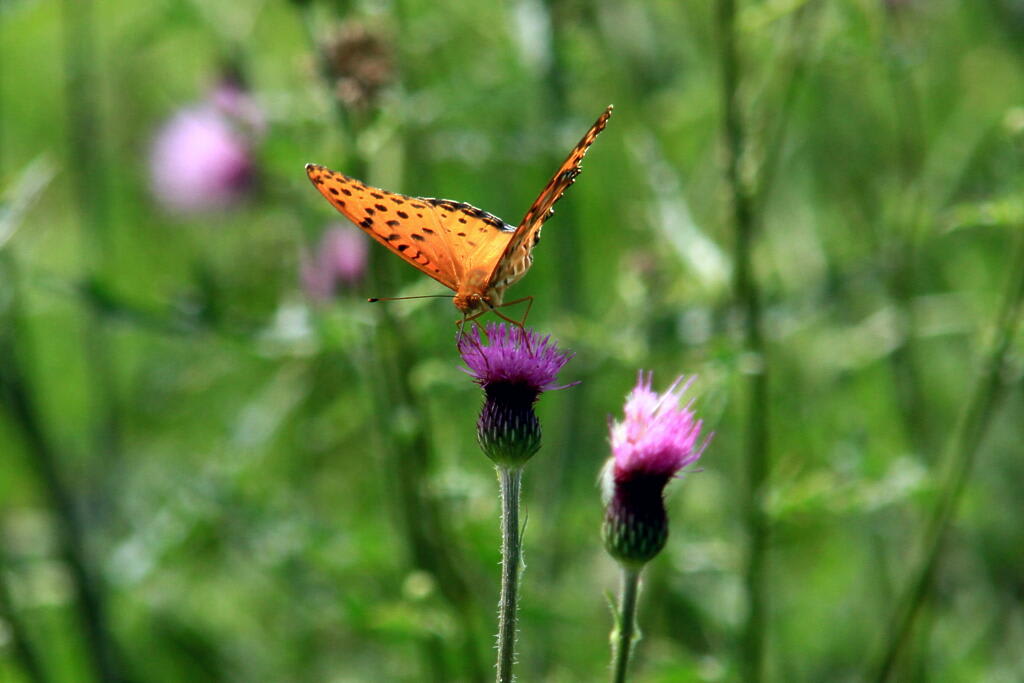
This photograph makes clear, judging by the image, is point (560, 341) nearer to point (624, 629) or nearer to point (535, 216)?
point (535, 216)

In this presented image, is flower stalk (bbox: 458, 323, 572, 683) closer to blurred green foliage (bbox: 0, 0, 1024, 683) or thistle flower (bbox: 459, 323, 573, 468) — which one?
thistle flower (bbox: 459, 323, 573, 468)

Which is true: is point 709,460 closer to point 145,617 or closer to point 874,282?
point 874,282

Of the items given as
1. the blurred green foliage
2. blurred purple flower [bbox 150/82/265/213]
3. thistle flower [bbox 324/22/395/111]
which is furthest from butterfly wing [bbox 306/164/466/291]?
blurred purple flower [bbox 150/82/265/213]

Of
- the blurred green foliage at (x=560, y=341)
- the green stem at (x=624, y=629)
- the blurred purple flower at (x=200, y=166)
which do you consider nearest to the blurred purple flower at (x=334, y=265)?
the blurred green foliage at (x=560, y=341)

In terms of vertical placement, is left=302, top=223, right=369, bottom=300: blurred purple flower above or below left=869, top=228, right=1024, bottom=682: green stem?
above

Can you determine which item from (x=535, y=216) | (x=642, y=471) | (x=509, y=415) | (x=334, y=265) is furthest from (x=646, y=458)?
(x=334, y=265)

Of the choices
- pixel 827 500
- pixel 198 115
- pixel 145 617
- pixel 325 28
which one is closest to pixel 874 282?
pixel 827 500
